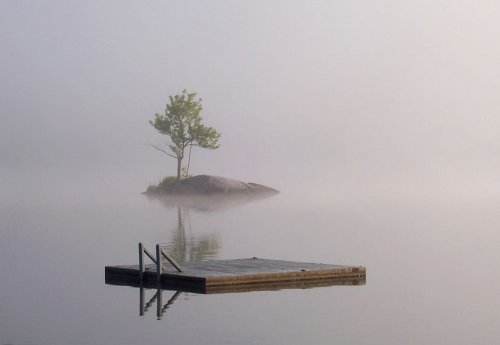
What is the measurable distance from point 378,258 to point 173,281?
40.3 feet

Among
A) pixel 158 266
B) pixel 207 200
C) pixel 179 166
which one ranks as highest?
pixel 179 166

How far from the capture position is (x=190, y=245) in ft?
156

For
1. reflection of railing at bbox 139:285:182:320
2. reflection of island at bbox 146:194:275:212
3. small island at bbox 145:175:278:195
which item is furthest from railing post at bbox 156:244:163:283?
small island at bbox 145:175:278:195

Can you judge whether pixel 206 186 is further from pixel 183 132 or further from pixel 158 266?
pixel 158 266

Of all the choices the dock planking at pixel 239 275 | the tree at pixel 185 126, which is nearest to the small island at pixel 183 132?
the tree at pixel 185 126

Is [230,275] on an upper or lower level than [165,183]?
lower

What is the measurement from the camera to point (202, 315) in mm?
27859

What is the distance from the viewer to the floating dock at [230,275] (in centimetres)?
3131

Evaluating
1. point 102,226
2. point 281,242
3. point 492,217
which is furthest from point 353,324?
point 492,217

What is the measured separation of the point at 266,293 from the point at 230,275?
3.36 ft

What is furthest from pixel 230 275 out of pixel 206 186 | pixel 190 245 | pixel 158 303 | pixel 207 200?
pixel 207 200

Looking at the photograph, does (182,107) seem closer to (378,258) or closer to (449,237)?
(449,237)

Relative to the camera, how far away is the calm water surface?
85.6ft

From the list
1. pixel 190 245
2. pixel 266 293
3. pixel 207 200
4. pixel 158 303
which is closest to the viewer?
pixel 158 303
